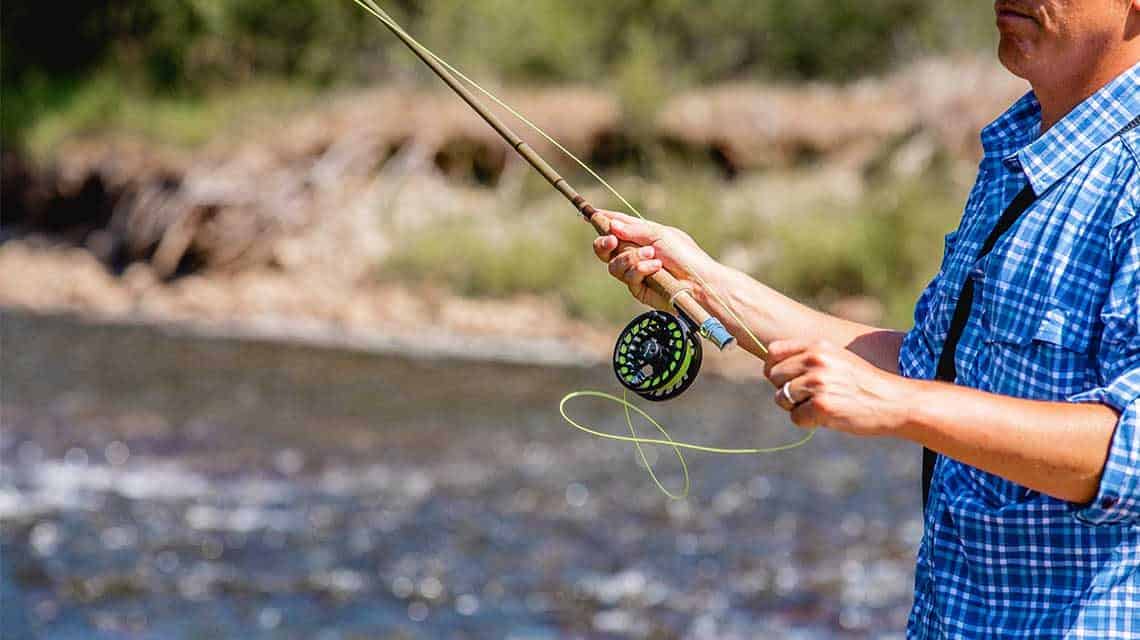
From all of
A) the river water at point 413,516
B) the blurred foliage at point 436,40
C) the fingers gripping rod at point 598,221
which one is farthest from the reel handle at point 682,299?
the blurred foliage at point 436,40

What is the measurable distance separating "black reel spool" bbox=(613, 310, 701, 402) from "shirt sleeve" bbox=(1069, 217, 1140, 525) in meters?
0.57

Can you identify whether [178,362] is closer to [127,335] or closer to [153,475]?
[127,335]

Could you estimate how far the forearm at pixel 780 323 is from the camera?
1951mm

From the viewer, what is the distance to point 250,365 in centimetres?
1103

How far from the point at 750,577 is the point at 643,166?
964 cm

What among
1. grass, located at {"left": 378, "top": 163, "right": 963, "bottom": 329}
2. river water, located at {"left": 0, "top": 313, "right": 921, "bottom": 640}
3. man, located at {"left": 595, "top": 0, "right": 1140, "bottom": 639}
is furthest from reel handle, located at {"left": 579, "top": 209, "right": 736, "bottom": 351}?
grass, located at {"left": 378, "top": 163, "right": 963, "bottom": 329}

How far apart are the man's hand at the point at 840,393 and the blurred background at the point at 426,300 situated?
4088 mm

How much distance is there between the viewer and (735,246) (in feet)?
43.8

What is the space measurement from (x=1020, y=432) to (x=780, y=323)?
2.05 ft

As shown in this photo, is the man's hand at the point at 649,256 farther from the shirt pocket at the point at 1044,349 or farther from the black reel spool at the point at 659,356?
the shirt pocket at the point at 1044,349

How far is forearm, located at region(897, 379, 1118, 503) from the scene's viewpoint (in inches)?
56.9

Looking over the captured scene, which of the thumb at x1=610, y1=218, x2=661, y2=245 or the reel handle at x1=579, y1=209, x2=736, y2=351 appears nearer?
Answer: the reel handle at x1=579, y1=209, x2=736, y2=351

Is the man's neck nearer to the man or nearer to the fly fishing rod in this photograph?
the man

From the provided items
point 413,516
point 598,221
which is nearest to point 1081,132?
point 598,221
